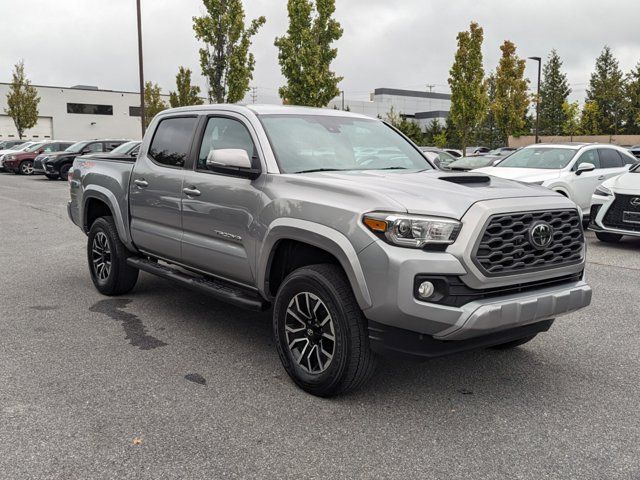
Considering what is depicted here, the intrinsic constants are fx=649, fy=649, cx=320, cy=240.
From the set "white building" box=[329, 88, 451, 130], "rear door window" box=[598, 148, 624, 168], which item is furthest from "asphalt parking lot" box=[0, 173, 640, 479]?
"white building" box=[329, 88, 451, 130]

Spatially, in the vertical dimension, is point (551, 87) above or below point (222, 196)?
above

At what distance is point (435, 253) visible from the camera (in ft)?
11.7

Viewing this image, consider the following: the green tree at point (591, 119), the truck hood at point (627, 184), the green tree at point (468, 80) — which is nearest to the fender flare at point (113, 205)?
the truck hood at point (627, 184)

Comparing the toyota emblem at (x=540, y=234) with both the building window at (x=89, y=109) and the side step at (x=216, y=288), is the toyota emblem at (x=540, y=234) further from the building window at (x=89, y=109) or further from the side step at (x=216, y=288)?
the building window at (x=89, y=109)

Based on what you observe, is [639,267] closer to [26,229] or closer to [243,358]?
[243,358]

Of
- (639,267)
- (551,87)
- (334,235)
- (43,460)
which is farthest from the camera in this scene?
(551,87)

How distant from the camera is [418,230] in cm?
359

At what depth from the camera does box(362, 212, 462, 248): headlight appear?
3578 millimetres

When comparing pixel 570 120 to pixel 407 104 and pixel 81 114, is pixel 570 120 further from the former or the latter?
pixel 81 114

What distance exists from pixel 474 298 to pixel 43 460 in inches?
93.8

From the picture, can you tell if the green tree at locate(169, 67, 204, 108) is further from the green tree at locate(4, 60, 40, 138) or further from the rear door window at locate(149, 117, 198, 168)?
the rear door window at locate(149, 117, 198, 168)

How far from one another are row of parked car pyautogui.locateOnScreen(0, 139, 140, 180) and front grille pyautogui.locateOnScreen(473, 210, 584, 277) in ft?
66.6

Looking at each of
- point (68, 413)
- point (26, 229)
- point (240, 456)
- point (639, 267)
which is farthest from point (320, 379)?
point (26, 229)

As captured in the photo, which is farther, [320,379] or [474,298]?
[320,379]
